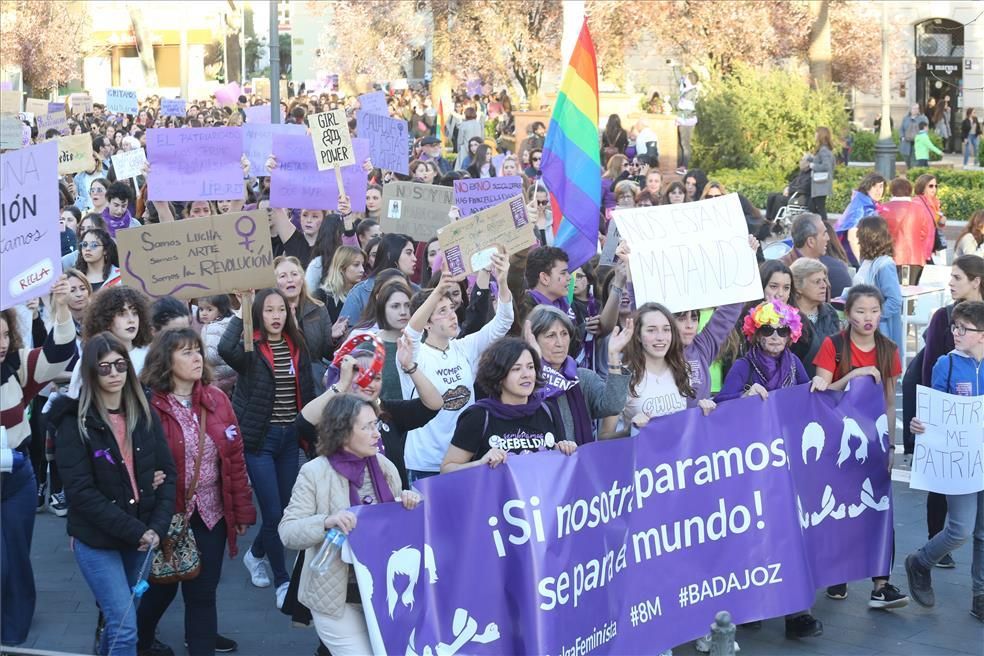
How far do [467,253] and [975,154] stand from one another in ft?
104

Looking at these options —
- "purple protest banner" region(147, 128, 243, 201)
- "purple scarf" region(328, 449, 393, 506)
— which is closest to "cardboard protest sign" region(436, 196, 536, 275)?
"purple scarf" region(328, 449, 393, 506)

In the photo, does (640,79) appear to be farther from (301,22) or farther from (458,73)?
(301,22)

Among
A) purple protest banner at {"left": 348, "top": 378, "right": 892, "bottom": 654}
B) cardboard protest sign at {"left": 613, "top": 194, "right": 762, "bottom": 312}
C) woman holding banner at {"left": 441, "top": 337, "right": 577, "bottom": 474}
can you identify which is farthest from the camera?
cardboard protest sign at {"left": 613, "top": 194, "right": 762, "bottom": 312}

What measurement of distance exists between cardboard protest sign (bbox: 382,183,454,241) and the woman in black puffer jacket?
11.4ft

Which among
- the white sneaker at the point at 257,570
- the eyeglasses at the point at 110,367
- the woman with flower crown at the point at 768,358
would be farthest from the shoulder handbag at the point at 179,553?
the woman with flower crown at the point at 768,358

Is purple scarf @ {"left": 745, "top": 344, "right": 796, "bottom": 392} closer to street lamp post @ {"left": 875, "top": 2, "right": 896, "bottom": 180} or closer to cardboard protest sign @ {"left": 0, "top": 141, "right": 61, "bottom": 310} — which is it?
cardboard protest sign @ {"left": 0, "top": 141, "right": 61, "bottom": 310}

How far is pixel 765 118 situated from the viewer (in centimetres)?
2486

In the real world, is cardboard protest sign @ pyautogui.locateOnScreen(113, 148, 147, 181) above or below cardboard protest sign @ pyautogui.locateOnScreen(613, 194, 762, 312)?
above

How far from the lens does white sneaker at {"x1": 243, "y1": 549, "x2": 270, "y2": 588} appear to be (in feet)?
24.8

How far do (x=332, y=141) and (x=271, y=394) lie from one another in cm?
487

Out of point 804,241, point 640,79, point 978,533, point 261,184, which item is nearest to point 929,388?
point 978,533

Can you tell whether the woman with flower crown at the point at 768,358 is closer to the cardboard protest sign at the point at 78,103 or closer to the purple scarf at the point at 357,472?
the purple scarf at the point at 357,472

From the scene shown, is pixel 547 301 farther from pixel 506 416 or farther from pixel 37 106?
pixel 37 106

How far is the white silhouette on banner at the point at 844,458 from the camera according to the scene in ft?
21.9
